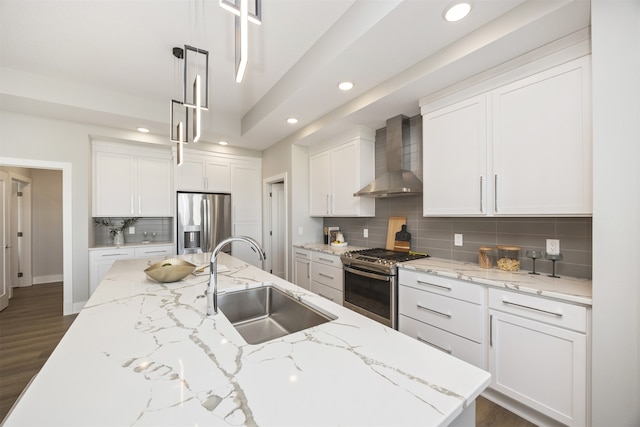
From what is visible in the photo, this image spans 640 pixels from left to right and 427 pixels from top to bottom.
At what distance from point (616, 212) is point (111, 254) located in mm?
5118

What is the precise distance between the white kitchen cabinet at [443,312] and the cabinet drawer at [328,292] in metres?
0.87

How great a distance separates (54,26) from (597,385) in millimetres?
4324

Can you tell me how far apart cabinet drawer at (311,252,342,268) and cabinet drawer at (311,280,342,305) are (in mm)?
293

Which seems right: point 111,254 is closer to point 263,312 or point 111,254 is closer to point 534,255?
point 263,312

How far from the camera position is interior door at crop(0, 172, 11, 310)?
3652 mm

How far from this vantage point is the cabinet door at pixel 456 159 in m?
2.10

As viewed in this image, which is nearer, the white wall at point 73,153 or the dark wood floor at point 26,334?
the dark wood floor at point 26,334

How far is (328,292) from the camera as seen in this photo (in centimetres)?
326

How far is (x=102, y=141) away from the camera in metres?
3.86

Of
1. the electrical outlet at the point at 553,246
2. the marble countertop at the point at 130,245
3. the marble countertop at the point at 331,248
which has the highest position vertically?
the electrical outlet at the point at 553,246

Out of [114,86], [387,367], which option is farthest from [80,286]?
[387,367]

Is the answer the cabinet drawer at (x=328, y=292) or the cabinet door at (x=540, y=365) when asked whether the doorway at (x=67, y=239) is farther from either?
the cabinet door at (x=540, y=365)

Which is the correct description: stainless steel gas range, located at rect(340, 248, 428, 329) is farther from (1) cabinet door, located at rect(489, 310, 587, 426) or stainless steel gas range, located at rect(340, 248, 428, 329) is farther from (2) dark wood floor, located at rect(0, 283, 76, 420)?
(2) dark wood floor, located at rect(0, 283, 76, 420)

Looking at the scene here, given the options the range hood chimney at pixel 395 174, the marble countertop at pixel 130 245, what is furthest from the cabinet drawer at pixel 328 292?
the marble countertop at pixel 130 245
